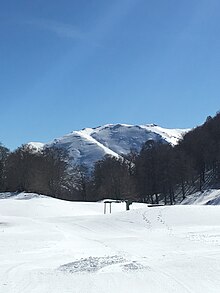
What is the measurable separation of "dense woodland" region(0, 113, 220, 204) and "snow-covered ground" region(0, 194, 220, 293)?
3996cm

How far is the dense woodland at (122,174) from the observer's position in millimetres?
68562

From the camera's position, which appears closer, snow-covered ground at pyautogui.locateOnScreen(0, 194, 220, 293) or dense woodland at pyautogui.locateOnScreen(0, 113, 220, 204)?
snow-covered ground at pyautogui.locateOnScreen(0, 194, 220, 293)

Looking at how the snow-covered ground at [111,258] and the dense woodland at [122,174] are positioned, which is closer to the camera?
the snow-covered ground at [111,258]

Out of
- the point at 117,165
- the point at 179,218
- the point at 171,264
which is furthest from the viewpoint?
the point at 117,165

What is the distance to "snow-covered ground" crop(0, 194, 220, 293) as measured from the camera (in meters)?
9.27

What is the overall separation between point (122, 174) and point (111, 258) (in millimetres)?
57262

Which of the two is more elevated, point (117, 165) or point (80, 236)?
point (117, 165)

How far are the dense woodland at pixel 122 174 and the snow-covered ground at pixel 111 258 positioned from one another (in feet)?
131

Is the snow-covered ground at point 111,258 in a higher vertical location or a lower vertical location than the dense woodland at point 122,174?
lower

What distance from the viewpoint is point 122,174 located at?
70.4 metres

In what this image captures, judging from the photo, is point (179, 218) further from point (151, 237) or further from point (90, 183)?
point (90, 183)

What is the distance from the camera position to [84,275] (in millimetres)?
10508

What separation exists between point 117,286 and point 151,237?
436 inches

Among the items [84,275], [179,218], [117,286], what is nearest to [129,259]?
[84,275]
